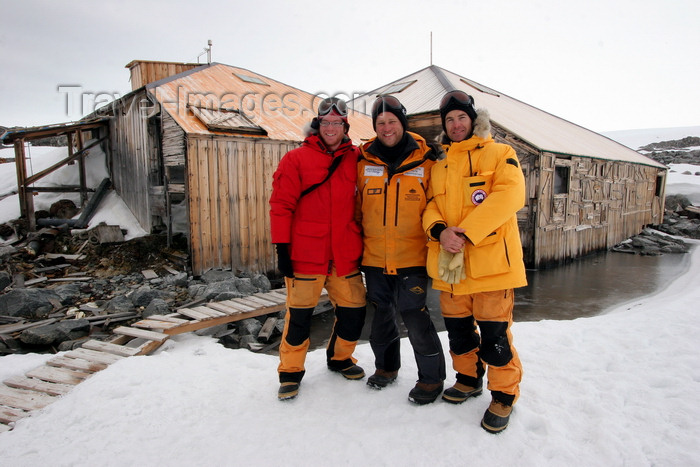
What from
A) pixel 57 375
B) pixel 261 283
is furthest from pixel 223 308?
pixel 57 375

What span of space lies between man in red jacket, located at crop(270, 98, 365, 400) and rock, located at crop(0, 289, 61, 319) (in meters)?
5.67

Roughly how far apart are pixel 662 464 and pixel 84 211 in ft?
40.7

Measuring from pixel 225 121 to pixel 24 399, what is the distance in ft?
21.5

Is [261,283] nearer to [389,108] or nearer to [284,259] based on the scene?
[284,259]

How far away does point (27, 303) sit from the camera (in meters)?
6.56

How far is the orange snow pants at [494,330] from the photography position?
2.60 metres

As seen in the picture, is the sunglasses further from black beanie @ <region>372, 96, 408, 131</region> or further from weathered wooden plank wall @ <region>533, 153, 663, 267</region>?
weathered wooden plank wall @ <region>533, 153, 663, 267</region>

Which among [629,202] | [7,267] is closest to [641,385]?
[7,267]

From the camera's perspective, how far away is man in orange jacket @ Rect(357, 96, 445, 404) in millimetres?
2902

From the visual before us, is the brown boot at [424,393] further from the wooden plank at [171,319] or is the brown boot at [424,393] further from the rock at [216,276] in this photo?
the rock at [216,276]

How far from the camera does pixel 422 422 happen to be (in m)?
2.66

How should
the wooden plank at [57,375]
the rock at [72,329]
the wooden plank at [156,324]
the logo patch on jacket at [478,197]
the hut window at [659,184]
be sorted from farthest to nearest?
the hut window at [659,184], the rock at [72,329], the wooden plank at [156,324], the wooden plank at [57,375], the logo patch on jacket at [478,197]

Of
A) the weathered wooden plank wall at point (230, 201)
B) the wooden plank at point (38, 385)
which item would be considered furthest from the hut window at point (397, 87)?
the wooden plank at point (38, 385)

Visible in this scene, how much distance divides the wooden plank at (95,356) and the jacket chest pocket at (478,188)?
12.3 feet
